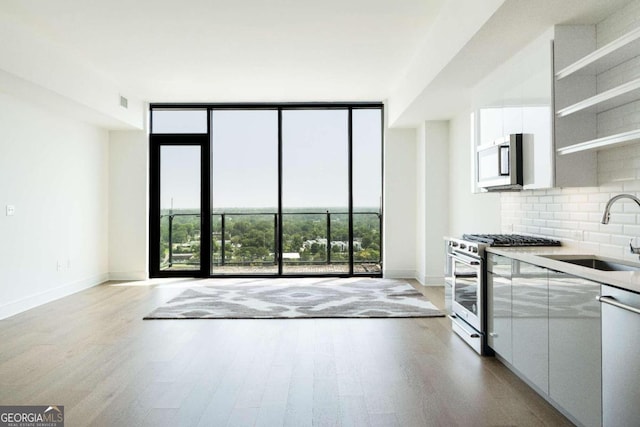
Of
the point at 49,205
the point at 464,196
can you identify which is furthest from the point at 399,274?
the point at 49,205

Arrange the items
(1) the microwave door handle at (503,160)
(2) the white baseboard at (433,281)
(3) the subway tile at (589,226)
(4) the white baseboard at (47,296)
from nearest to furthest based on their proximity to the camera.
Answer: (3) the subway tile at (589,226) < (1) the microwave door handle at (503,160) < (4) the white baseboard at (47,296) < (2) the white baseboard at (433,281)

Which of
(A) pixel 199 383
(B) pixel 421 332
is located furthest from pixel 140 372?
(B) pixel 421 332

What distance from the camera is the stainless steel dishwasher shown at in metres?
1.96

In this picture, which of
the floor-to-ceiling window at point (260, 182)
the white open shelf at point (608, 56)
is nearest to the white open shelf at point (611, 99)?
the white open shelf at point (608, 56)

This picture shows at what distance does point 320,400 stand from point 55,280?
456 cm

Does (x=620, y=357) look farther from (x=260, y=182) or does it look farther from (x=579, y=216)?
(x=260, y=182)

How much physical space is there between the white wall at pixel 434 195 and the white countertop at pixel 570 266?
3.33 metres

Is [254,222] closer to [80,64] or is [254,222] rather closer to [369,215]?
[369,215]

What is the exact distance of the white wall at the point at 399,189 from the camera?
752 centimetres

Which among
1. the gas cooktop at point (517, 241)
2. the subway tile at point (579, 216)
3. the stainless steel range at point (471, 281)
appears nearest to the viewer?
the subway tile at point (579, 216)

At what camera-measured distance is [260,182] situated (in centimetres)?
769

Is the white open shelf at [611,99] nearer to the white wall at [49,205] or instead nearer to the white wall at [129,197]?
the white wall at [49,205]

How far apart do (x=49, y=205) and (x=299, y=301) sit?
3239mm

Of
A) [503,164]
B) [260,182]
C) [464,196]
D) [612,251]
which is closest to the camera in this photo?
[612,251]
